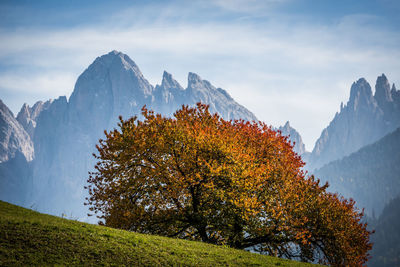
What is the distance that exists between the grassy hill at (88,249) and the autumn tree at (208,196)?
5.64 m

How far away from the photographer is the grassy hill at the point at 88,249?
10.5m

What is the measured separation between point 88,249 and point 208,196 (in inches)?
424

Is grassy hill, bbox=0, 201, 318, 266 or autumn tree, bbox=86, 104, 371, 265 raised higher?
autumn tree, bbox=86, 104, 371, 265

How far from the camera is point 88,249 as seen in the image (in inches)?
457

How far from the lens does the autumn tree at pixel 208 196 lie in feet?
67.6

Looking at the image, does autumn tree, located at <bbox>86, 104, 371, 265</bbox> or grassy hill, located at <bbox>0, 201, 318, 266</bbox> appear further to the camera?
autumn tree, located at <bbox>86, 104, 371, 265</bbox>

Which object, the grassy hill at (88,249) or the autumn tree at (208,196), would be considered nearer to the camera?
the grassy hill at (88,249)

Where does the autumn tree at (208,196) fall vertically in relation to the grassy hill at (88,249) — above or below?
above

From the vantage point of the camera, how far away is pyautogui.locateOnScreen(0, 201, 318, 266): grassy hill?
10.5 metres

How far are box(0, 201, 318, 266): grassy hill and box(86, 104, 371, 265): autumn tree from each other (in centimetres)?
564

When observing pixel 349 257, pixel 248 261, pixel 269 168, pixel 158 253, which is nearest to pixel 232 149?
pixel 269 168

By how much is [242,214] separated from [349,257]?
9292 mm

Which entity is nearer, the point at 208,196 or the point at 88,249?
the point at 88,249

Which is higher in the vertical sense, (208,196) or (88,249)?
(208,196)
